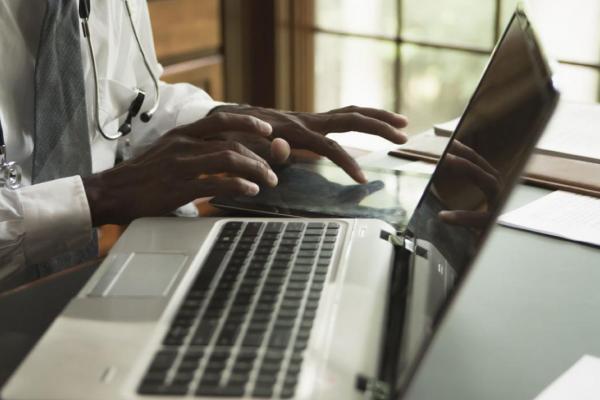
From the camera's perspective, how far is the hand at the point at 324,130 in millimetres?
1168

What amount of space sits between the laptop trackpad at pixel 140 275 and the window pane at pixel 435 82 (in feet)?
5.94

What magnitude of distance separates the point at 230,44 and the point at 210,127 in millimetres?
1864

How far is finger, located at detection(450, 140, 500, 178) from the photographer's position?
79cm

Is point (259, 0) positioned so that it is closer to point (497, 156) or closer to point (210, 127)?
point (210, 127)

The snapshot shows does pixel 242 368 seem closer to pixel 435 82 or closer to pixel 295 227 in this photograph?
pixel 295 227

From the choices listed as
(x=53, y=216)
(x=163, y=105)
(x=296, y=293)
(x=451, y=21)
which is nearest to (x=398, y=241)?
(x=296, y=293)

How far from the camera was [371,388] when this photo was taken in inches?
25.2

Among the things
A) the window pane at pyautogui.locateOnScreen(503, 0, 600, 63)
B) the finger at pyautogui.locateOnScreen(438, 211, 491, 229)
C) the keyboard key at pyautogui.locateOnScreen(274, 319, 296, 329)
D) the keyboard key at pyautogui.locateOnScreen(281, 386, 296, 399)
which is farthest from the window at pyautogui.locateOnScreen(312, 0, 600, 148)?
the keyboard key at pyautogui.locateOnScreen(281, 386, 296, 399)

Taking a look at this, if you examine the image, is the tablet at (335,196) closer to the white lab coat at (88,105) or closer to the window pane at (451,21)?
the white lab coat at (88,105)

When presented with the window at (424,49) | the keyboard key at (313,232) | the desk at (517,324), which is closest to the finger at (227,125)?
the keyboard key at (313,232)

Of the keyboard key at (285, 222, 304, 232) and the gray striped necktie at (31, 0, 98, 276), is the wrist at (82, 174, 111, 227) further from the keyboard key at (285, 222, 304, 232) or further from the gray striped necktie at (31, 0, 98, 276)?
the keyboard key at (285, 222, 304, 232)

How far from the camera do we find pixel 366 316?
0.74 metres

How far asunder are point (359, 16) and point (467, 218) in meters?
2.09

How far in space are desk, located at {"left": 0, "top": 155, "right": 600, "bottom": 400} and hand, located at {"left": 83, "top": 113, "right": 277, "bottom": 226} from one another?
0.27 m
